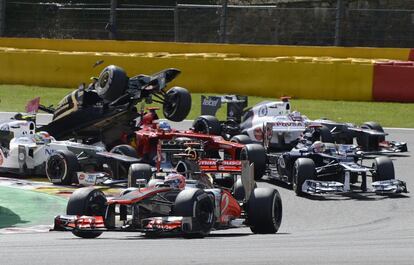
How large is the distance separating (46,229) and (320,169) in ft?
14.3

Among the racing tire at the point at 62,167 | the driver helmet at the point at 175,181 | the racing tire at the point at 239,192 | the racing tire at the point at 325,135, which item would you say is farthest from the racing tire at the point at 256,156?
the driver helmet at the point at 175,181

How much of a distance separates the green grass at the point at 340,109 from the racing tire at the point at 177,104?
21.3 feet

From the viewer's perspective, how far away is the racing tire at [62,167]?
15.6 m

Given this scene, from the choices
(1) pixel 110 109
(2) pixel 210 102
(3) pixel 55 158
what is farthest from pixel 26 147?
(2) pixel 210 102

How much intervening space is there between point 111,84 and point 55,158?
6.05 feet

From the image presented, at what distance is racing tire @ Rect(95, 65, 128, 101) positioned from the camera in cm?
1712

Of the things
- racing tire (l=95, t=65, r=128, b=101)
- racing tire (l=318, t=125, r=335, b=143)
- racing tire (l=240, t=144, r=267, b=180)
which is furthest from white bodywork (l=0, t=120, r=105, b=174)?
racing tire (l=318, t=125, r=335, b=143)

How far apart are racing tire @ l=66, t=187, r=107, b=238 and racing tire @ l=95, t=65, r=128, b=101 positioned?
5.98 m

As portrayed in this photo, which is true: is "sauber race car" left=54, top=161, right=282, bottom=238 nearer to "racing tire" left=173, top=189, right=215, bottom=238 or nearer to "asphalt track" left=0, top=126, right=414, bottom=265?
"racing tire" left=173, top=189, right=215, bottom=238

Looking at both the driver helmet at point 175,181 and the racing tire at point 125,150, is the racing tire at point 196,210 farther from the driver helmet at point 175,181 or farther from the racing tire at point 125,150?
the racing tire at point 125,150

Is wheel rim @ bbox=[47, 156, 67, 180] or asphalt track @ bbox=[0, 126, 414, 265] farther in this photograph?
wheel rim @ bbox=[47, 156, 67, 180]

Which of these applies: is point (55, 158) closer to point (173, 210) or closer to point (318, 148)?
point (318, 148)

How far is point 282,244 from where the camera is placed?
32.1 feet

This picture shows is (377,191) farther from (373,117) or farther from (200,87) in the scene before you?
(200,87)
